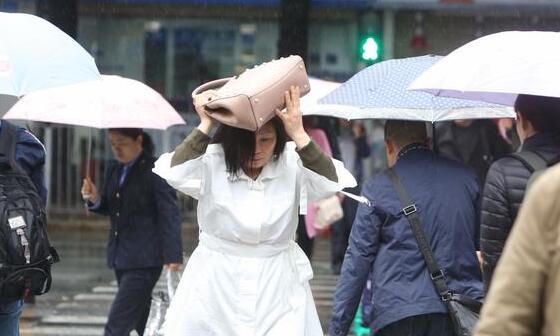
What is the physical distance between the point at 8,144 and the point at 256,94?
1.32 metres

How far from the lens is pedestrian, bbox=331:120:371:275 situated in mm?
13141

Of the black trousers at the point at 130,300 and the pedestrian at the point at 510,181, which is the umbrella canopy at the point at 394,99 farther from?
the black trousers at the point at 130,300

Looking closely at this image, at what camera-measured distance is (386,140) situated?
18.4 ft

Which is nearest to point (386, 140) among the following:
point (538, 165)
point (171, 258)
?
point (538, 165)

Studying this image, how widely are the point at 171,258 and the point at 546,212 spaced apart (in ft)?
16.0

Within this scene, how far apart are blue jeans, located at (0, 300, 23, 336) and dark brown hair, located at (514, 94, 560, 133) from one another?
242cm

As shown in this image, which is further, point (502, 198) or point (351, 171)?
point (351, 171)

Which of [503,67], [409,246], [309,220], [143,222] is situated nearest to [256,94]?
[503,67]

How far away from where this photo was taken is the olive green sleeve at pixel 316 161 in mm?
4832

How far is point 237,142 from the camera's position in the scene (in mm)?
4871

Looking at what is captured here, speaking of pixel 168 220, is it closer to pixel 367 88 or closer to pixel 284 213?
pixel 367 88

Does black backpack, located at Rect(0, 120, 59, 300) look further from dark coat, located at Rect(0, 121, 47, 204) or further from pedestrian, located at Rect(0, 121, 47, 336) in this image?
dark coat, located at Rect(0, 121, 47, 204)

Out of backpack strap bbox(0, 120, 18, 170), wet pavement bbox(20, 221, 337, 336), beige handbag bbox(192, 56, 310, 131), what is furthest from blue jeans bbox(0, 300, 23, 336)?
wet pavement bbox(20, 221, 337, 336)

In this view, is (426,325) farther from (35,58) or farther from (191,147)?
(35,58)
